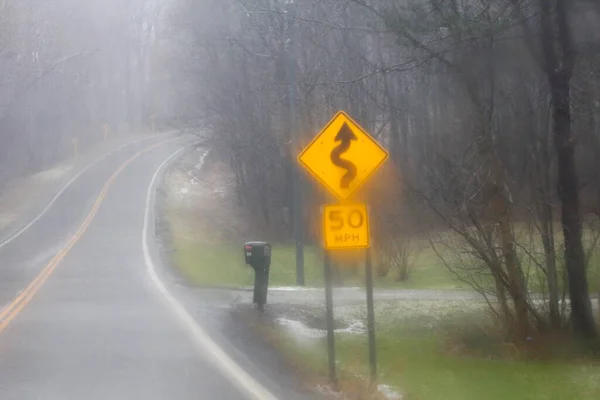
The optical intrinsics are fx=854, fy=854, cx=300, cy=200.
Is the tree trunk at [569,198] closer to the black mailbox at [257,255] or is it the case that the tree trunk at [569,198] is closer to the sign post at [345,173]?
the black mailbox at [257,255]

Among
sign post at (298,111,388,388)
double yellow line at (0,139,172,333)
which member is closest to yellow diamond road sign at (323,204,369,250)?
sign post at (298,111,388,388)

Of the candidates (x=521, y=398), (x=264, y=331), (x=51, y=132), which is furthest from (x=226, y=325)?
(x=51, y=132)

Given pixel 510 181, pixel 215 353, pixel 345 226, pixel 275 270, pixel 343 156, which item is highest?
pixel 343 156

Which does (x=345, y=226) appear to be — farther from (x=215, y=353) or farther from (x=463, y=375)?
(x=463, y=375)

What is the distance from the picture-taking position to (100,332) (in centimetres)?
1304

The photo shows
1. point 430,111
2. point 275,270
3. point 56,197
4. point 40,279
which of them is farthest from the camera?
point 56,197

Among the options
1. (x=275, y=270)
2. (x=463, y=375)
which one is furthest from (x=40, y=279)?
(x=463, y=375)

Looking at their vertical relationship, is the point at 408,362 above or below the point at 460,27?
below

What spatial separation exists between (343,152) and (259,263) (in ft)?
18.3

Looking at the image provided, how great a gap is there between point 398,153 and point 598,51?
18.6 m

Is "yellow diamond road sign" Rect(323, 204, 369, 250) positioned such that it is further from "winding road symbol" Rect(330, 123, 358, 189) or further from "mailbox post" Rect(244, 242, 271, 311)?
"mailbox post" Rect(244, 242, 271, 311)

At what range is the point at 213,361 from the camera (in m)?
10.8

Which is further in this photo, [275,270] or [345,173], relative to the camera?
[275,270]

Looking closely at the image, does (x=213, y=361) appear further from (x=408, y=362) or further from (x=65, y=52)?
(x=65, y=52)
